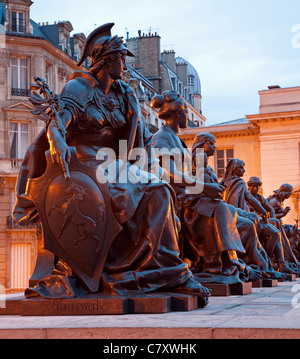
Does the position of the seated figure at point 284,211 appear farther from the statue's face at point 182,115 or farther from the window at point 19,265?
the window at point 19,265

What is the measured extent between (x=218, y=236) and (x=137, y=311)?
2.91 metres

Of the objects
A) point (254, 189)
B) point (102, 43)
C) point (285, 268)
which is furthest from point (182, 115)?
point (285, 268)

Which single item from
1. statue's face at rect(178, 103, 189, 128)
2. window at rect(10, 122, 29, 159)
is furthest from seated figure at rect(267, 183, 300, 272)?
window at rect(10, 122, 29, 159)

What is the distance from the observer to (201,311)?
5.26m

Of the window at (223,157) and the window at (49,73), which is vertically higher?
the window at (49,73)

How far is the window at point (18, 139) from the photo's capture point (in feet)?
108

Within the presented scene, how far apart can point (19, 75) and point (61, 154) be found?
28.9m

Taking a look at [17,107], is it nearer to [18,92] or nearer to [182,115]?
[18,92]

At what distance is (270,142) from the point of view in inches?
1615

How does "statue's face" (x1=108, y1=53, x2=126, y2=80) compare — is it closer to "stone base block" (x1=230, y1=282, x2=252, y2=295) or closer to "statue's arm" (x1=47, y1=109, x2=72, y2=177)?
"statue's arm" (x1=47, y1=109, x2=72, y2=177)

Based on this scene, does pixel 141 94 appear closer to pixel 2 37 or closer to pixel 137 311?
pixel 2 37

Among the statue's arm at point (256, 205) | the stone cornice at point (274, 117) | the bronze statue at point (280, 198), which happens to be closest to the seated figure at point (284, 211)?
the bronze statue at point (280, 198)
